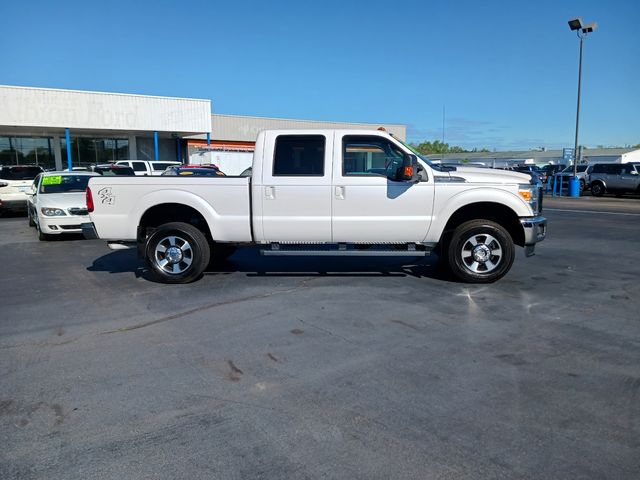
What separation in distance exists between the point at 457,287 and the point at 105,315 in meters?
4.46

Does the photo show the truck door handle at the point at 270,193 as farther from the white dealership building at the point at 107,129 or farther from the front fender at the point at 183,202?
the white dealership building at the point at 107,129

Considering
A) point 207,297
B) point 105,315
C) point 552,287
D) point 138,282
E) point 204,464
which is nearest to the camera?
point 204,464

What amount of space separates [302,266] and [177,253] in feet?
6.90

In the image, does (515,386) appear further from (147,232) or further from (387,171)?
(147,232)

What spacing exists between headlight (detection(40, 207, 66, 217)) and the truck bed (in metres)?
5.10

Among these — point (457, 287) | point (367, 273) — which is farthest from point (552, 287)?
point (367, 273)

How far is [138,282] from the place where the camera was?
7.42 metres

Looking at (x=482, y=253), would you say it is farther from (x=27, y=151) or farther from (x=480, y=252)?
(x=27, y=151)

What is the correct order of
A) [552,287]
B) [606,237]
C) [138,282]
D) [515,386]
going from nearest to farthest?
[515,386], [552,287], [138,282], [606,237]

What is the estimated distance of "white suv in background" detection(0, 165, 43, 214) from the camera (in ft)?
57.5

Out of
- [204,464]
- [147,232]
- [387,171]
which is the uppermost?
[387,171]

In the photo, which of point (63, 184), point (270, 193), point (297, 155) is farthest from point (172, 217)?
point (63, 184)

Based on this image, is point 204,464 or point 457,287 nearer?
point 204,464

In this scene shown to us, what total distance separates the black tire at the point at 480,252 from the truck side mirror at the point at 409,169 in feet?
3.11
